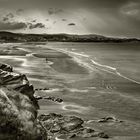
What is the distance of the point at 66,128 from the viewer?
1620 centimetres

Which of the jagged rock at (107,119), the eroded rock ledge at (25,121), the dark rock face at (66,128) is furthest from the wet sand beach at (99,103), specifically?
the eroded rock ledge at (25,121)

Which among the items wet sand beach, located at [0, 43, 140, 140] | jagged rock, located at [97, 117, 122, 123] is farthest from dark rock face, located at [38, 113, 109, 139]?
jagged rock, located at [97, 117, 122, 123]

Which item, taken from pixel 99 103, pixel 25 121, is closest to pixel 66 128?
pixel 25 121

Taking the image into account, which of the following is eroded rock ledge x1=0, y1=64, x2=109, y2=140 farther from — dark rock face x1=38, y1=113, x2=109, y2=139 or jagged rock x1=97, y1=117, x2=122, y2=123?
jagged rock x1=97, y1=117, x2=122, y2=123

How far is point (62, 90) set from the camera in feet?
100

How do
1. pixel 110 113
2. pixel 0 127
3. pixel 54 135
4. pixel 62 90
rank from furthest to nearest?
pixel 62 90 < pixel 110 113 < pixel 54 135 < pixel 0 127

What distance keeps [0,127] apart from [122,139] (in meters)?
6.99

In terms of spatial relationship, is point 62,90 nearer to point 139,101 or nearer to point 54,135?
point 139,101

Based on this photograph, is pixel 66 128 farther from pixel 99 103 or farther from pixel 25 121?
pixel 99 103

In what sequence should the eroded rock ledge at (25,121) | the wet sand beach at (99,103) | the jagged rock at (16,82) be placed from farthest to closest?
the wet sand beach at (99,103) → the jagged rock at (16,82) → the eroded rock ledge at (25,121)

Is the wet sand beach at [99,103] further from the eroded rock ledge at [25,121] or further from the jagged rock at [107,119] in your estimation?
the eroded rock ledge at [25,121]

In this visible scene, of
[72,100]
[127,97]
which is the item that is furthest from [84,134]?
[127,97]

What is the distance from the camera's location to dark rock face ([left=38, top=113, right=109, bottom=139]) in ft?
51.0

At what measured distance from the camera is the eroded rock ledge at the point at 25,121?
1084 centimetres
